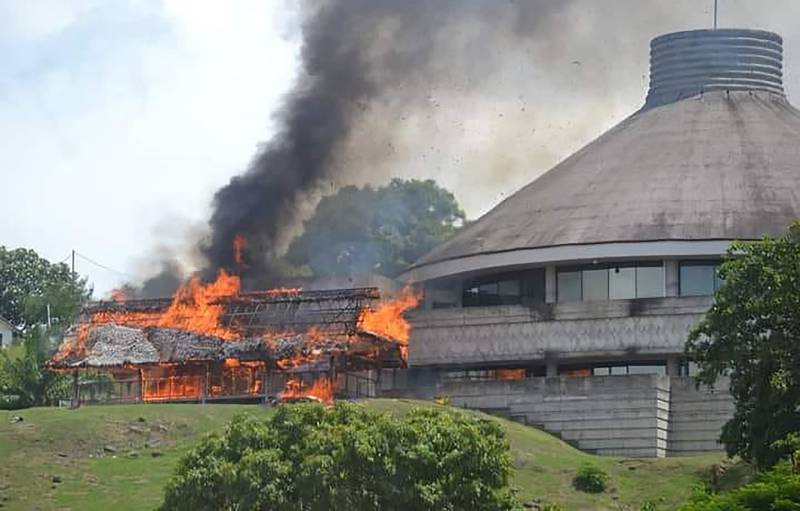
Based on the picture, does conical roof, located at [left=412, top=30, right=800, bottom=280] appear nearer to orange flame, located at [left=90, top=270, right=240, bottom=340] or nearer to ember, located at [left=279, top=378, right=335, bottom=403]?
ember, located at [left=279, top=378, right=335, bottom=403]

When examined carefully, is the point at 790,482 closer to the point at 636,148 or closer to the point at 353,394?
the point at 353,394

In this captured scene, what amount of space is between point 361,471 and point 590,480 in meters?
13.6

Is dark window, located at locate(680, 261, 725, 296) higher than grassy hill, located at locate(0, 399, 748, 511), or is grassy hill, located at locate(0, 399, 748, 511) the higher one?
dark window, located at locate(680, 261, 725, 296)

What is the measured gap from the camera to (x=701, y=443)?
259ft

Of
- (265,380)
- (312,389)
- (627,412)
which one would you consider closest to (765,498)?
(627,412)

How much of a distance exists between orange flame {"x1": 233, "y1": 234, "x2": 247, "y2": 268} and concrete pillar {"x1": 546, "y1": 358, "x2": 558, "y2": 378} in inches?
637

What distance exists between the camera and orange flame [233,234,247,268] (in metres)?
95.4

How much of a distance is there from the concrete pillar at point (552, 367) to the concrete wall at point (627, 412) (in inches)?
174

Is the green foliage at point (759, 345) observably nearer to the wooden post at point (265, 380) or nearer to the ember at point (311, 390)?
the ember at point (311, 390)

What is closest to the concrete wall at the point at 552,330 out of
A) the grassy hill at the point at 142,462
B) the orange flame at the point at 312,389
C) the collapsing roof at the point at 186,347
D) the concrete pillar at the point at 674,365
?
the concrete pillar at the point at 674,365

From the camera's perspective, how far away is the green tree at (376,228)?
112m

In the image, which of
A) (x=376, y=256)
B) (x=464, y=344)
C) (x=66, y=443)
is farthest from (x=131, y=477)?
(x=376, y=256)

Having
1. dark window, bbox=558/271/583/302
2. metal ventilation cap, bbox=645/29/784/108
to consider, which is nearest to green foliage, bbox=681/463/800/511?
dark window, bbox=558/271/583/302

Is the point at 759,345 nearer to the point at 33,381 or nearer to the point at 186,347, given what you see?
the point at 186,347
